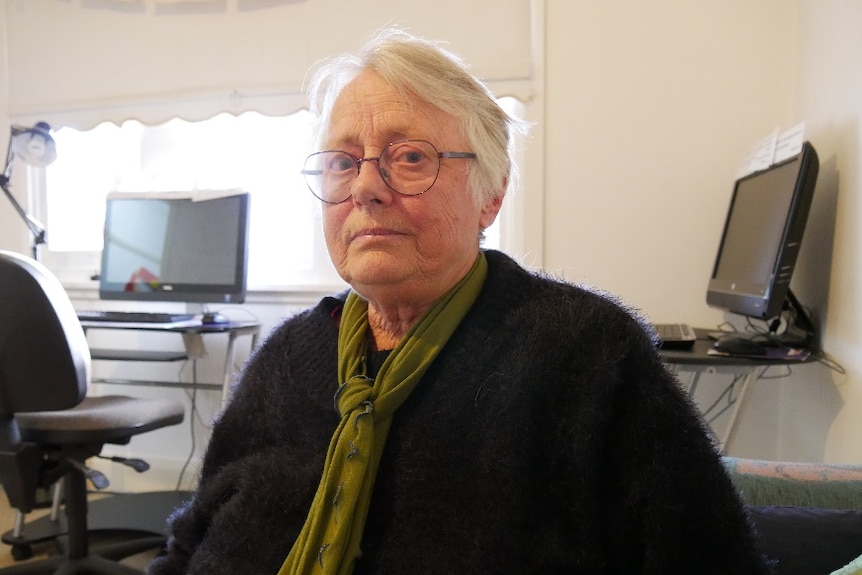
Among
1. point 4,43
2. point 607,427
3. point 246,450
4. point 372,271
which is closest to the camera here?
point 607,427

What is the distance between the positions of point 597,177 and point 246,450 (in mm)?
1735

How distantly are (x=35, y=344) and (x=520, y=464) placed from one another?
1.43 m

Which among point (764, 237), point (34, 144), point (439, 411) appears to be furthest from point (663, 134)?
point (34, 144)

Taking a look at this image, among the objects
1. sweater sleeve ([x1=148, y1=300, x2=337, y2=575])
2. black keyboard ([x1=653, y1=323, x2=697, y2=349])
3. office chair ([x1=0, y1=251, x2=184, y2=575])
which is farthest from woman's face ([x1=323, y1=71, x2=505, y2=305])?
office chair ([x1=0, y1=251, x2=184, y2=575])

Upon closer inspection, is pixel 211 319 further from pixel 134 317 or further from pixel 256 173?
pixel 256 173

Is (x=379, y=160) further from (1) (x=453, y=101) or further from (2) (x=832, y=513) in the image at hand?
(2) (x=832, y=513)

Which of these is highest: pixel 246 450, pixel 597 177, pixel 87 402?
pixel 597 177

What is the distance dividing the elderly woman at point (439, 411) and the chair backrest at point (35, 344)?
0.89 metres

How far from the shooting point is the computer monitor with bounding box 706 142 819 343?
1.50 metres

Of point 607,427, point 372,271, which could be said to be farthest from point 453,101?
point 607,427

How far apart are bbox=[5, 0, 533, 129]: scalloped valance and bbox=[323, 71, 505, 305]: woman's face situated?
1596mm

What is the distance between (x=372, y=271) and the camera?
2.71 feet

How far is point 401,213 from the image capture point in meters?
0.83

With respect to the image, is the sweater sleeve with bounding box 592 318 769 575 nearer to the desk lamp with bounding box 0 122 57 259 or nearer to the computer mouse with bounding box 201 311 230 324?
the computer mouse with bounding box 201 311 230 324
